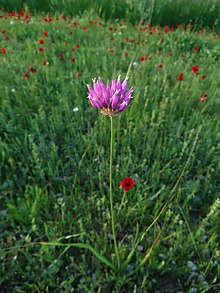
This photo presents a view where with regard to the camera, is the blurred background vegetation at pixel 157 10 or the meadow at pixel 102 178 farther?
the blurred background vegetation at pixel 157 10

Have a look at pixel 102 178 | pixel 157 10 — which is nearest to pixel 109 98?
pixel 102 178

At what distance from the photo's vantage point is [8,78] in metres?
2.79

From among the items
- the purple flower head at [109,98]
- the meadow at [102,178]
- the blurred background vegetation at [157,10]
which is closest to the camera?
the purple flower head at [109,98]

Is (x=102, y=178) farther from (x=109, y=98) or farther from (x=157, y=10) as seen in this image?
(x=157, y=10)

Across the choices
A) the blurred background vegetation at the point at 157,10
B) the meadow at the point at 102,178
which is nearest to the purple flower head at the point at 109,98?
the meadow at the point at 102,178

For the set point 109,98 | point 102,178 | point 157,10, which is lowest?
point 102,178

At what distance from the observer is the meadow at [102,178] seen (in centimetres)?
156

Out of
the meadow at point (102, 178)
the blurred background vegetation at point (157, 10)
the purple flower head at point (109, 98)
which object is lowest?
the meadow at point (102, 178)

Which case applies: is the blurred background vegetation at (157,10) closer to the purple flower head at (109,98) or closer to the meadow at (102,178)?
the meadow at (102,178)

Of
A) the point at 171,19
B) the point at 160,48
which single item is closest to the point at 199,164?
the point at 160,48

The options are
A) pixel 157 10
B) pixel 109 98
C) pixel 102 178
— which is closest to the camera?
pixel 109 98

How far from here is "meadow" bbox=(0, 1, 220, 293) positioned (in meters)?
1.56

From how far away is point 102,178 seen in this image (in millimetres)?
1935

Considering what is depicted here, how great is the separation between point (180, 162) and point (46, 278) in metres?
1.19
